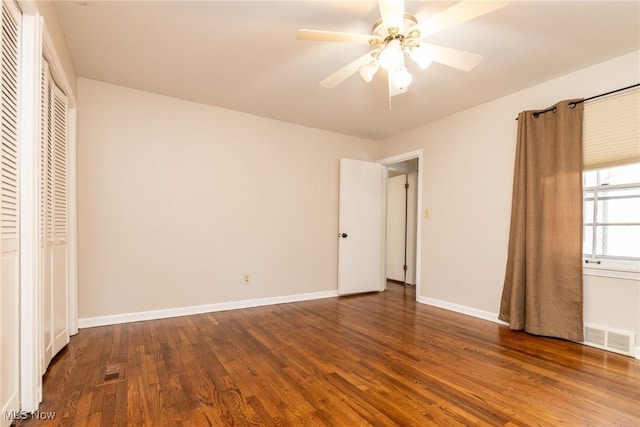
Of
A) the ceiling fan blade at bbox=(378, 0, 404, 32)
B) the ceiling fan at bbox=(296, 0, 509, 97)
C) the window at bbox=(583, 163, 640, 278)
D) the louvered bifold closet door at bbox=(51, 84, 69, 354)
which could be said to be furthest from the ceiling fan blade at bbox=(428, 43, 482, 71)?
the louvered bifold closet door at bbox=(51, 84, 69, 354)

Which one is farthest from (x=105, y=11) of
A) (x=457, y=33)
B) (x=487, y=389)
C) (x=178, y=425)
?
(x=487, y=389)

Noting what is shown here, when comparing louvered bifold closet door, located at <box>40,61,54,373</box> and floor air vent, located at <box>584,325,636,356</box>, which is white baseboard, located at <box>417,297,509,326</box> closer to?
floor air vent, located at <box>584,325,636,356</box>

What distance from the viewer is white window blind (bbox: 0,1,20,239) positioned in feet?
4.85

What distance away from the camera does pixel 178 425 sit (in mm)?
1635

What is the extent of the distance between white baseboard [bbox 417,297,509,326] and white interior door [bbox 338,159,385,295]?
90 centimetres

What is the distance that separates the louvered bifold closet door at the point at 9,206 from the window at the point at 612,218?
13.7 ft

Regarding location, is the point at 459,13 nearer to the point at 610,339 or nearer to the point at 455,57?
the point at 455,57

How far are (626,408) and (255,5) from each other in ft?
11.1

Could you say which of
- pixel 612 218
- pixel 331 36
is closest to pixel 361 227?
pixel 612 218

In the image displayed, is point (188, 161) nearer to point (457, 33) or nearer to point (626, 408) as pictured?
point (457, 33)

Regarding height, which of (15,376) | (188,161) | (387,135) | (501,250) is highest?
(387,135)

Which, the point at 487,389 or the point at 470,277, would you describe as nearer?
the point at 487,389

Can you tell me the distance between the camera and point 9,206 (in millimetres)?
1575

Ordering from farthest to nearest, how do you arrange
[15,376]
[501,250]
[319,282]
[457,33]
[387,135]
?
[387,135] → [319,282] → [501,250] → [457,33] → [15,376]
